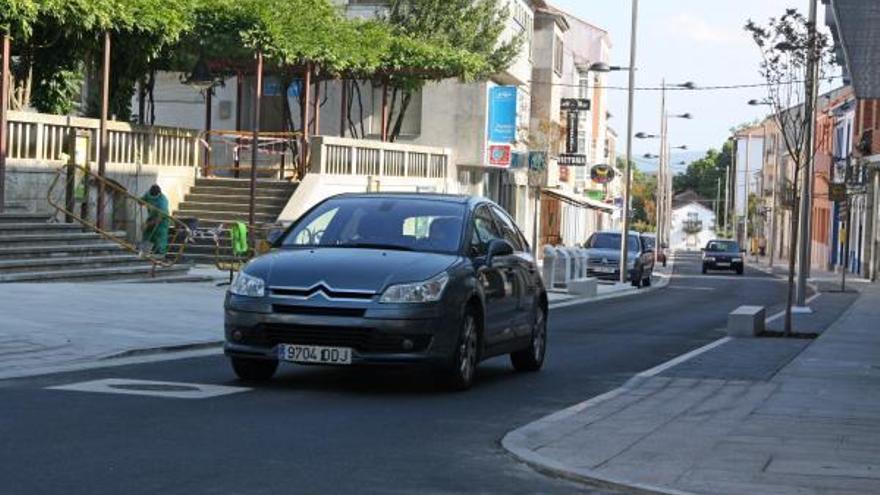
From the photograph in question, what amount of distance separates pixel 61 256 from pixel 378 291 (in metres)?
14.5

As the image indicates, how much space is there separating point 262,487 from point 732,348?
1348 cm

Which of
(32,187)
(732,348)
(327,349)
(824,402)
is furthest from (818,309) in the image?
(327,349)

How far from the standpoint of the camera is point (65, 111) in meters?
33.7

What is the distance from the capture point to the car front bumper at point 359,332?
11812mm

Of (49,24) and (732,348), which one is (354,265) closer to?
(732,348)

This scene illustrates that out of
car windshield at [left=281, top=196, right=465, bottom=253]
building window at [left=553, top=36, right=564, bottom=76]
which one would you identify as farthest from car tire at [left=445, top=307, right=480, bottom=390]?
building window at [left=553, top=36, right=564, bottom=76]

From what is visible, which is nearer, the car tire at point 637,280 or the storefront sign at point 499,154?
the car tire at point 637,280

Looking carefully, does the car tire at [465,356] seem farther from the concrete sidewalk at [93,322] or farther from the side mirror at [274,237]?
the concrete sidewalk at [93,322]

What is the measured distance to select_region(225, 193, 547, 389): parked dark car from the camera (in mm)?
11844

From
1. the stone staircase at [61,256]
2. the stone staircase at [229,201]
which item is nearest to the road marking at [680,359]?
the stone staircase at [61,256]

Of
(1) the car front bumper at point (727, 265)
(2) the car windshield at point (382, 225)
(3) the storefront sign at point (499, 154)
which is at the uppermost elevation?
(3) the storefront sign at point (499, 154)

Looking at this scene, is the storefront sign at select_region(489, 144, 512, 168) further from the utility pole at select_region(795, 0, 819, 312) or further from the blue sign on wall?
the utility pole at select_region(795, 0, 819, 312)

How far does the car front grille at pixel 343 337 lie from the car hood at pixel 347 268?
0.31 meters

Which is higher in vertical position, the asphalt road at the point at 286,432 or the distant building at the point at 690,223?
the distant building at the point at 690,223
